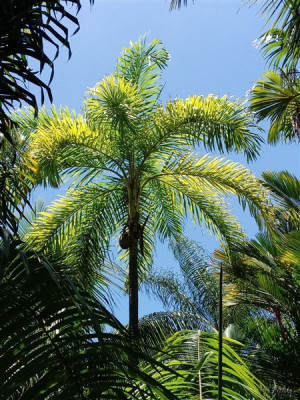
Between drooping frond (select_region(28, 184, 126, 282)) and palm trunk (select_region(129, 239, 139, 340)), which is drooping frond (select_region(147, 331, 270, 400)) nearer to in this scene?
palm trunk (select_region(129, 239, 139, 340))

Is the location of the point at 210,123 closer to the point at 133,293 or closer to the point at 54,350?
the point at 133,293

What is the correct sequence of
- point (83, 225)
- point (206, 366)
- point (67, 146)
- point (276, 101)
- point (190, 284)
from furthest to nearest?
point (190, 284), point (83, 225), point (67, 146), point (276, 101), point (206, 366)

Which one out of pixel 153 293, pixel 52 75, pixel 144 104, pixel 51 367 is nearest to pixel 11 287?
pixel 51 367

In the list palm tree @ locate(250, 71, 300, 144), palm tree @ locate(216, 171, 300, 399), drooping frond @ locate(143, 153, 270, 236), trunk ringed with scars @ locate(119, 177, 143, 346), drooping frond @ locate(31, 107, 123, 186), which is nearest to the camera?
palm tree @ locate(216, 171, 300, 399)

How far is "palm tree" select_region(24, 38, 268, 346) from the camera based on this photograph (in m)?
8.80

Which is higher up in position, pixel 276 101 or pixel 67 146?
pixel 67 146

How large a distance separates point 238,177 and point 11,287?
7774 mm

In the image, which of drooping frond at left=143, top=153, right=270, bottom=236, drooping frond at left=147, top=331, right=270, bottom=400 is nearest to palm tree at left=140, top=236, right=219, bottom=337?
drooping frond at left=143, top=153, right=270, bottom=236

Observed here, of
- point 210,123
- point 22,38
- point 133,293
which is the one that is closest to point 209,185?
point 210,123

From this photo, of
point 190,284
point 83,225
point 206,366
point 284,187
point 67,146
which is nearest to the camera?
point 206,366

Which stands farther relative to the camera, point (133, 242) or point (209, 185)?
point (209, 185)

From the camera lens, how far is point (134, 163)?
9461 millimetres

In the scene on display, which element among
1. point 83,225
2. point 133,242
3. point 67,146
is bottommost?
point 133,242

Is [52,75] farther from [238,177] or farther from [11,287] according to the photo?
[238,177]
